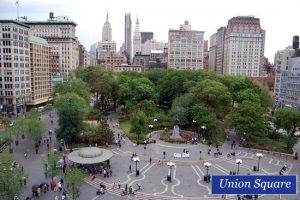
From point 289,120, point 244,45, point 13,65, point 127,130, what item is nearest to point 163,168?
point 127,130

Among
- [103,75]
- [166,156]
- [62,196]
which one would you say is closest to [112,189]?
[62,196]

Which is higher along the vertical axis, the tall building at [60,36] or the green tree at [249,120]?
the tall building at [60,36]

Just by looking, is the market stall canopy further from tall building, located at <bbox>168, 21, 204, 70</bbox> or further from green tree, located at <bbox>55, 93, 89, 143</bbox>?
tall building, located at <bbox>168, 21, 204, 70</bbox>

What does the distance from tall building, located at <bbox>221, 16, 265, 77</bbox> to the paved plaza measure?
12307 cm

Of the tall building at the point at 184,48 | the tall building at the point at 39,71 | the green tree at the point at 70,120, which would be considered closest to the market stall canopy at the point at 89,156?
the green tree at the point at 70,120

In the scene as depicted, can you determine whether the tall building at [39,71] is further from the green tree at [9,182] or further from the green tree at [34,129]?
the green tree at [9,182]

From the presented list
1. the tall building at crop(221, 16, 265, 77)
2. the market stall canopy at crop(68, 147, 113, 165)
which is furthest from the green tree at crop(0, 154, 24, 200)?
the tall building at crop(221, 16, 265, 77)

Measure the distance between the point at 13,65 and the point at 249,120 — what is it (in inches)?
2373

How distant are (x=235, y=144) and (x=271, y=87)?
10790cm

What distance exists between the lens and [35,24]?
14775 cm

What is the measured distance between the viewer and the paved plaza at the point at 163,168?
3594 cm

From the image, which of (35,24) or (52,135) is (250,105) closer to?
(52,135)

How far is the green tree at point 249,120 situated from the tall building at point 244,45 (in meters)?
124

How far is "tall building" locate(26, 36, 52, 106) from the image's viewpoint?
9548 cm
